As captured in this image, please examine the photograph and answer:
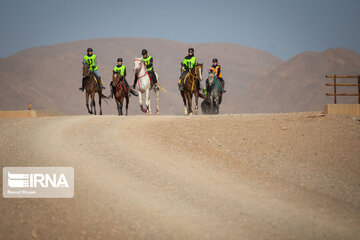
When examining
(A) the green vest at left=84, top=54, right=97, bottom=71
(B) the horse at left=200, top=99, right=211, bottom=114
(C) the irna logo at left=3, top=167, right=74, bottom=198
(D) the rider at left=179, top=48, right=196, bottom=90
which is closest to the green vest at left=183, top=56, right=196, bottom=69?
(D) the rider at left=179, top=48, right=196, bottom=90

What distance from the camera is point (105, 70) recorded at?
103m

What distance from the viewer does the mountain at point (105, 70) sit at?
8388 centimetres

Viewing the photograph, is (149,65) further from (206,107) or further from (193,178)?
(193,178)

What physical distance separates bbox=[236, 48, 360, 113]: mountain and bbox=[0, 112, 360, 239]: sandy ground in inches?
2575

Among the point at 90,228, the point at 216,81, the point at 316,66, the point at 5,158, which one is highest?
the point at 316,66

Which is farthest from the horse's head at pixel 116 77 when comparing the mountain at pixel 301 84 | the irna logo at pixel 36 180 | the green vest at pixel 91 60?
the mountain at pixel 301 84

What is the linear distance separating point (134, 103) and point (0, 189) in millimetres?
80389

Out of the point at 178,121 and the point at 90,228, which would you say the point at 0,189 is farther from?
the point at 178,121

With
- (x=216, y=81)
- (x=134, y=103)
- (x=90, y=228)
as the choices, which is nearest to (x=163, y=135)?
(x=90, y=228)

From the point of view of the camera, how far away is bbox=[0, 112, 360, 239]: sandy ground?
8.00 meters

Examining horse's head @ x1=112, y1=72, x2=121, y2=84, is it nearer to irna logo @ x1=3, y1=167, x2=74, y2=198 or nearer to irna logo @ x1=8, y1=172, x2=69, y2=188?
irna logo @ x1=3, y1=167, x2=74, y2=198

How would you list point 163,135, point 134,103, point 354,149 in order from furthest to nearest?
point 134,103 < point 163,135 < point 354,149

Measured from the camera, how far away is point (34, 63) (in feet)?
327

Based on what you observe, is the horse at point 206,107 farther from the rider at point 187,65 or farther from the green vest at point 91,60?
the green vest at point 91,60
